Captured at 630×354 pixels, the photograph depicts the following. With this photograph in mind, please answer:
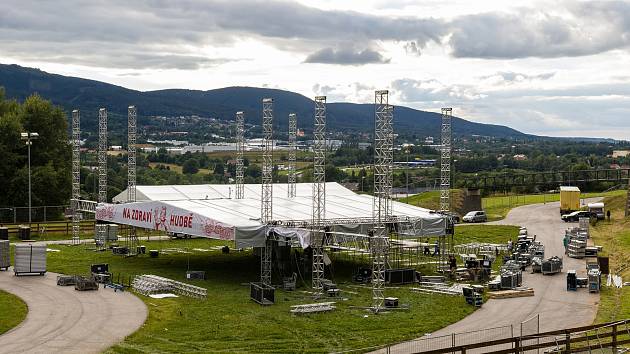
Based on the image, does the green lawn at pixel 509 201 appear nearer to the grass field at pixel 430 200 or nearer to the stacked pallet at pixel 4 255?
the grass field at pixel 430 200

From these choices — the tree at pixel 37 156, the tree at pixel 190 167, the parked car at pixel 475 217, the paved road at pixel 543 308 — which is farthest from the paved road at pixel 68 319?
the tree at pixel 190 167

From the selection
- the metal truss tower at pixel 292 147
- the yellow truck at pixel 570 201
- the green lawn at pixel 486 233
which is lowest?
the green lawn at pixel 486 233

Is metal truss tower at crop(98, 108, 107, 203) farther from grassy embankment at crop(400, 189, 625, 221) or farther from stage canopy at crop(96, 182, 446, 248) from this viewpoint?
grassy embankment at crop(400, 189, 625, 221)

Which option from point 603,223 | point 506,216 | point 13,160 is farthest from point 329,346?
point 13,160

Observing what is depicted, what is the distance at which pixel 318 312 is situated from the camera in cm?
4047

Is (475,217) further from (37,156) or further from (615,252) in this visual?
(37,156)

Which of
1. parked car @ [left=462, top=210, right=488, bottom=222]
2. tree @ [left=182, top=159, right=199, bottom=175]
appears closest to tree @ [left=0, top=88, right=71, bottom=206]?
parked car @ [left=462, top=210, right=488, bottom=222]

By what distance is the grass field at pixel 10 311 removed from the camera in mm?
37162

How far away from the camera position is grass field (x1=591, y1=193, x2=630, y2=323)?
133ft

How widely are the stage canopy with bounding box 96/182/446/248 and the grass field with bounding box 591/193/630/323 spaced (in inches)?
489

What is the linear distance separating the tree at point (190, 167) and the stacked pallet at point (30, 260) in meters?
122

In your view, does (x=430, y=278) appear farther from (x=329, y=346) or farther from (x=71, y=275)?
(x=71, y=275)

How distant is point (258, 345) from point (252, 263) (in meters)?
25.6

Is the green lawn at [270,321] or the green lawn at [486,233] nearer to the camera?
the green lawn at [270,321]
